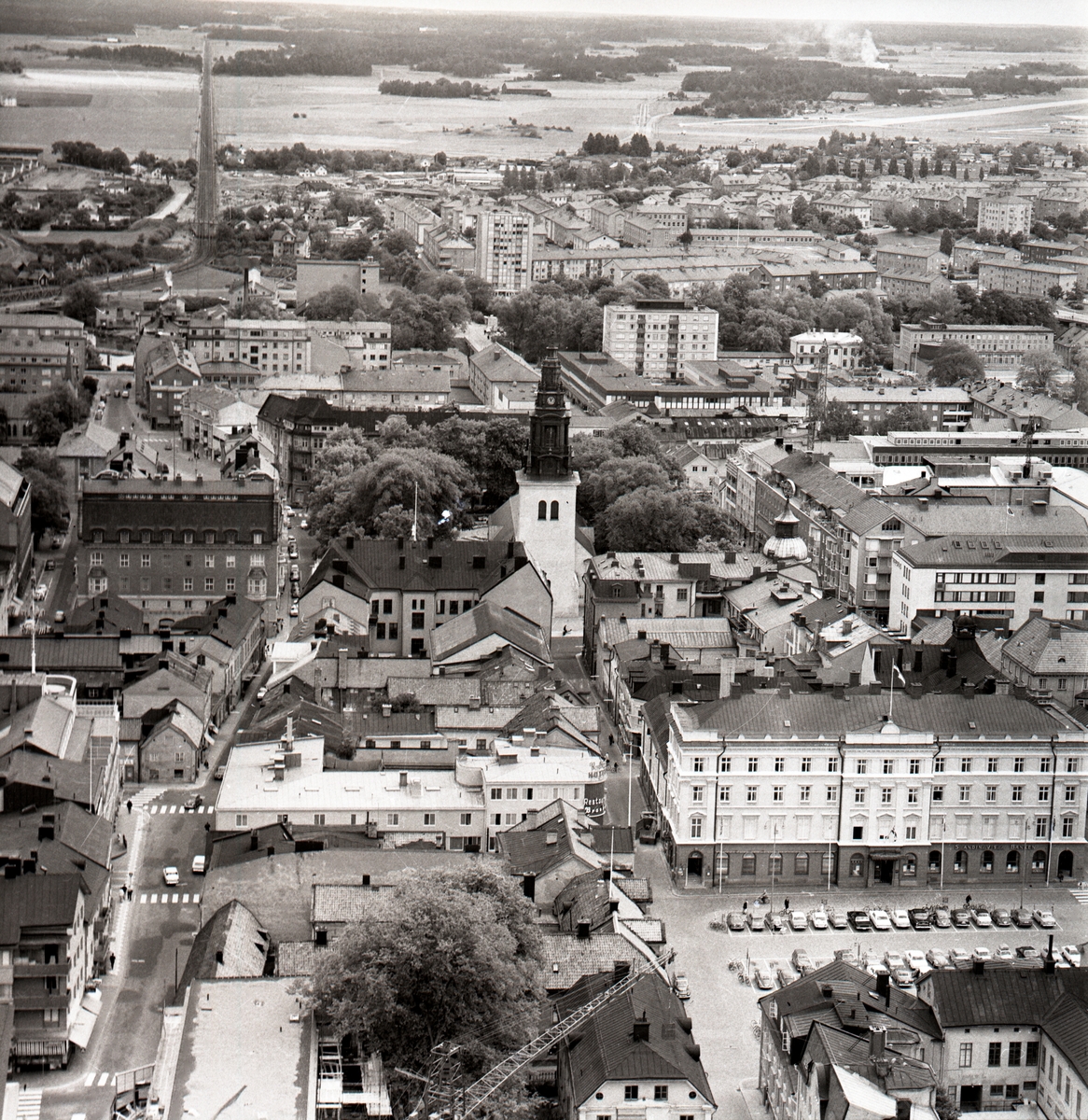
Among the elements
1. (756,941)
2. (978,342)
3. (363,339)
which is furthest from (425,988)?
(978,342)

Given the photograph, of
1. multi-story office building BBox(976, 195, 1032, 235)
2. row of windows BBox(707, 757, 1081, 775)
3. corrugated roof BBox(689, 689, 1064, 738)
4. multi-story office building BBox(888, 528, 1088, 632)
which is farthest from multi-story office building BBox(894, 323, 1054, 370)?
row of windows BBox(707, 757, 1081, 775)

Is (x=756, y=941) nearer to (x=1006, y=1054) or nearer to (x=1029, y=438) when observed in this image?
(x=1006, y=1054)

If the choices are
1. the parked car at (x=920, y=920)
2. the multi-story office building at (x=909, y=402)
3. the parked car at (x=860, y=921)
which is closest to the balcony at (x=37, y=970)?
the parked car at (x=860, y=921)

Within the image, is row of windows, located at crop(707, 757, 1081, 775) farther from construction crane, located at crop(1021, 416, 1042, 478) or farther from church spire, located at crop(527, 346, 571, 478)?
construction crane, located at crop(1021, 416, 1042, 478)

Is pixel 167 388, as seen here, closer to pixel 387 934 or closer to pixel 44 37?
pixel 44 37

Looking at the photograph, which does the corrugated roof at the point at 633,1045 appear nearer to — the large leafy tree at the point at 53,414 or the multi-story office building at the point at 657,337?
the large leafy tree at the point at 53,414

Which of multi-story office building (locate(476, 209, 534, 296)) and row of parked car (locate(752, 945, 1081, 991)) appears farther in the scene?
multi-story office building (locate(476, 209, 534, 296))
